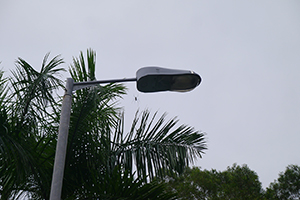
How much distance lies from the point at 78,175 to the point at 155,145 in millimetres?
1175

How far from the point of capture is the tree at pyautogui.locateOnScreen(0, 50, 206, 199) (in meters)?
3.74

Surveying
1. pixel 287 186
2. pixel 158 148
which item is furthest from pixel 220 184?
pixel 158 148

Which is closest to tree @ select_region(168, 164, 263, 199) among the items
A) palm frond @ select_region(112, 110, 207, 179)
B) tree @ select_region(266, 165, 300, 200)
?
tree @ select_region(266, 165, 300, 200)

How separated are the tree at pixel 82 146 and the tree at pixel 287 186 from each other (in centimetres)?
1599

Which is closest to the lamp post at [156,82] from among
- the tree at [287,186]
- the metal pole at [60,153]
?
the metal pole at [60,153]

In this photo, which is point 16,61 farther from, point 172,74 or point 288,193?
point 288,193

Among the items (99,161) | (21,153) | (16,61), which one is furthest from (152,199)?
(16,61)

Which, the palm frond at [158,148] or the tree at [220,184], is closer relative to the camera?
the palm frond at [158,148]

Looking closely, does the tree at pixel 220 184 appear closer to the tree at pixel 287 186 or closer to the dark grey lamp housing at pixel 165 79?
the tree at pixel 287 186

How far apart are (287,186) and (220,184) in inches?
154

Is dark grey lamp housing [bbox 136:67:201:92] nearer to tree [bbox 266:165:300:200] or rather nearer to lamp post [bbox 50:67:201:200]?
lamp post [bbox 50:67:201:200]

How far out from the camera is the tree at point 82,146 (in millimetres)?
3740

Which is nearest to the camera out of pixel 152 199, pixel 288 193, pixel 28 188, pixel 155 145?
pixel 152 199

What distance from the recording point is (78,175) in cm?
435
